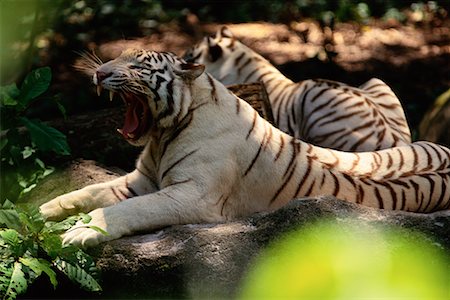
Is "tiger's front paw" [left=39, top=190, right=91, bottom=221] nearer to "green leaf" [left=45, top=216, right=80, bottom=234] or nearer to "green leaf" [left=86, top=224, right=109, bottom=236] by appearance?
"green leaf" [left=45, top=216, right=80, bottom=234]

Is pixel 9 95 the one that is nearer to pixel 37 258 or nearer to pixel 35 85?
pixel 35 85

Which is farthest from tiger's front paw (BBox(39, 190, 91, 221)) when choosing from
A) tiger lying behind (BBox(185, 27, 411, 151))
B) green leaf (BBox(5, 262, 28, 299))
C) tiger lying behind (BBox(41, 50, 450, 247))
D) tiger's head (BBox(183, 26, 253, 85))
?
tiger's head (BBox(183, 26, 253, 85))

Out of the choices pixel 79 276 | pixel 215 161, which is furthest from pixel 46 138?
pixel 79 276

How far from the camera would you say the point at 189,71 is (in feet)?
11.3

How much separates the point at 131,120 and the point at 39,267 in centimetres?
101

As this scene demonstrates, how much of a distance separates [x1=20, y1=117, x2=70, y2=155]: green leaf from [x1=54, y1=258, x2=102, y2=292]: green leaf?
1.01 m

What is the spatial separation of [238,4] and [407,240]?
629 centimetres

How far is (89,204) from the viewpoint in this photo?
3.42 m

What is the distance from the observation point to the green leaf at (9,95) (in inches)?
151

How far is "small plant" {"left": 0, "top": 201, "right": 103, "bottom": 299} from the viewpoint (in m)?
2.61

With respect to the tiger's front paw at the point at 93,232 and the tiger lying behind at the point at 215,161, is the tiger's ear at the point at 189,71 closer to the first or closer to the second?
the tiger lying behind at the point at 215,161

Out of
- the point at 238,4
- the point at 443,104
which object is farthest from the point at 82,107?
the point at 443,104

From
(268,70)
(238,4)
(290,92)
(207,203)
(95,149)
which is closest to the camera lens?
(207,203)

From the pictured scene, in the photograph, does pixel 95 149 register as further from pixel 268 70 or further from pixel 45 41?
pixel 45 41
